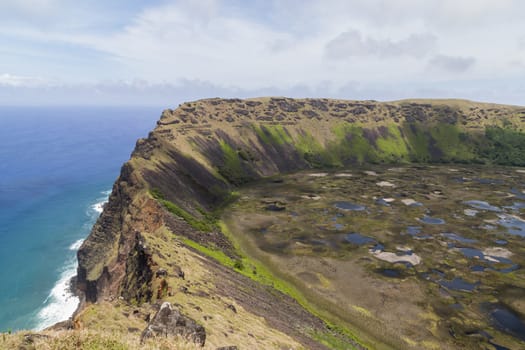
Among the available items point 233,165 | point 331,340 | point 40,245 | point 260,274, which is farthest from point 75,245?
point 331,340

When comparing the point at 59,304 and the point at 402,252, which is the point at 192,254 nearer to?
the point at 59,304

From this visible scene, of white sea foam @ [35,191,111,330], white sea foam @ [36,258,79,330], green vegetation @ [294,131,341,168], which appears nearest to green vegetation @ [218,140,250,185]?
green vegetation @ [294,131,341,168]

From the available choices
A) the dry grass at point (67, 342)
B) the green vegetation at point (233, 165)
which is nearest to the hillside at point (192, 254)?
the green vegetation at point (233, 165)

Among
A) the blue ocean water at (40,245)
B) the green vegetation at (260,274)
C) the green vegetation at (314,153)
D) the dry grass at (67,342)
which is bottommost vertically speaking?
the blue ocean water at (40,245)

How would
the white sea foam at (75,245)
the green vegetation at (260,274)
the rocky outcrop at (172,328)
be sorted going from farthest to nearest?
the white sea foam at (75,245) < the green vegetation at (260,274) < the rocky outcrop at (172,328)

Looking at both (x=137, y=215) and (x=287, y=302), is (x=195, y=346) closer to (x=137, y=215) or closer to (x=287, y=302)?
(x=287, y=302)

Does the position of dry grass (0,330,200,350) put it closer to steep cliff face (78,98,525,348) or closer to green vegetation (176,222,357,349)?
steep cliff face (78,98,525,348)

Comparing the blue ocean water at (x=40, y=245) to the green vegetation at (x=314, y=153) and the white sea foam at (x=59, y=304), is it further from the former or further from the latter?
the green vegetation at (x=314, y=153)

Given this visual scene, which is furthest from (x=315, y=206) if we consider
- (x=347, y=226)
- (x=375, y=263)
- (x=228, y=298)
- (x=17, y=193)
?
(x=17, y=193)

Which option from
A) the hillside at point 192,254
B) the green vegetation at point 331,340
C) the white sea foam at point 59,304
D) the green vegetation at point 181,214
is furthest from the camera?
the green vegetation at point 181,214
